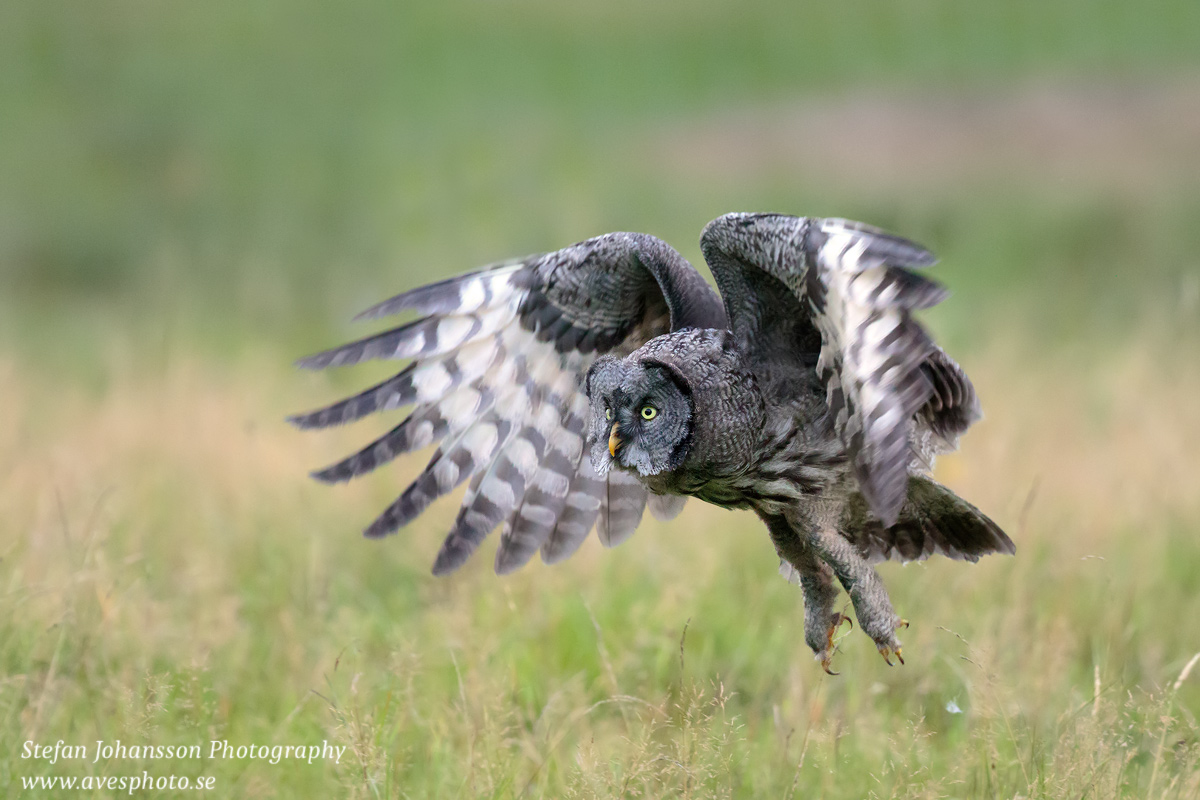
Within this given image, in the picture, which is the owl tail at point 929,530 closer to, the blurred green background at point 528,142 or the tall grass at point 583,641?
the tall grass at point 583,641

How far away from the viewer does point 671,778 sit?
140 inches

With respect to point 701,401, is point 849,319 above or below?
above

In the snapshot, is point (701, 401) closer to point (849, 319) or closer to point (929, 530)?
point (849, 319)

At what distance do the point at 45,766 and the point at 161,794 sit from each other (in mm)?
342

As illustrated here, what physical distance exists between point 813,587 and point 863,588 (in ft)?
1.20

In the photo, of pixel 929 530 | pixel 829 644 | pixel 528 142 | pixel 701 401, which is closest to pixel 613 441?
pixel 701 401

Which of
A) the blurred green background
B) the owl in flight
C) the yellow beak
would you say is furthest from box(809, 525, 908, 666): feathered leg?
the blurred green background

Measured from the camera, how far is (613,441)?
3627mm

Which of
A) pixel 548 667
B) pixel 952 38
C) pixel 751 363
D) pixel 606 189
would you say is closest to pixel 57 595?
pixel 548 667

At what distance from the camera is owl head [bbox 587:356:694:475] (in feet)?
11.7

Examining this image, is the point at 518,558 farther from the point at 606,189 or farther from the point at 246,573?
the point at 606,189

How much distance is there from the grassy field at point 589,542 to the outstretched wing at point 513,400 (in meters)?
0.41

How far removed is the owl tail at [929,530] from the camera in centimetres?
384

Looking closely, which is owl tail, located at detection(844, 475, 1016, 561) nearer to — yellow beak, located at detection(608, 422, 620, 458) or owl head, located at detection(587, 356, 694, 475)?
owl head, located at detection(587, 356, 694, 475)
